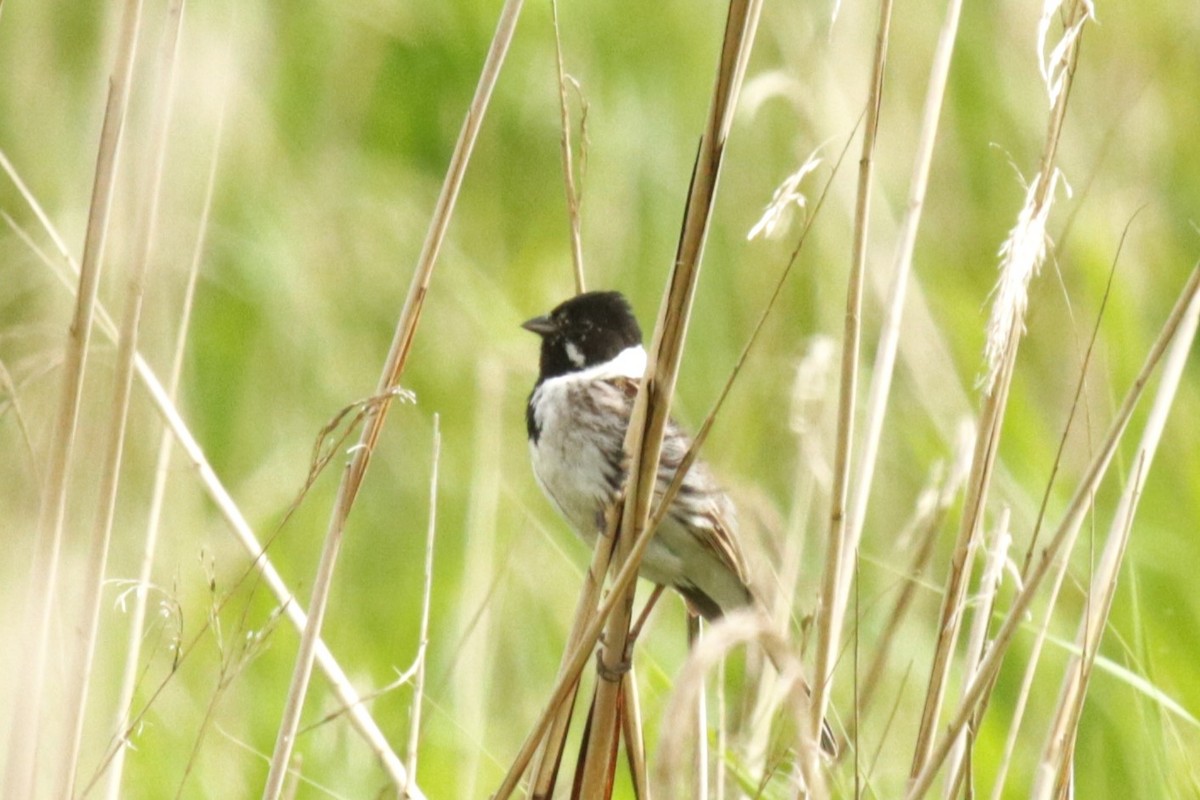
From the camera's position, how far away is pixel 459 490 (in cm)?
377

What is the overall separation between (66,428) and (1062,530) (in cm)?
97

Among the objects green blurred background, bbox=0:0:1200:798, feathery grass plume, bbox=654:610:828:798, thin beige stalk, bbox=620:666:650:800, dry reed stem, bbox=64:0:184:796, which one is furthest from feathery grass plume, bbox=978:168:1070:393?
green blurred background, bbox=0:0:1200:798

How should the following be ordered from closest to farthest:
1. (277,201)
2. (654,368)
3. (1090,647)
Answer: (654,368) < (1090,647) < (277,201)

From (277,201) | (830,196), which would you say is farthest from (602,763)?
(277,201)

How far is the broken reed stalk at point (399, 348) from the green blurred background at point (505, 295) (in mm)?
947

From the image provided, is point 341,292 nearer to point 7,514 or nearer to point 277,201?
point 277,201

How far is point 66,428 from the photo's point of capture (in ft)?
5.28

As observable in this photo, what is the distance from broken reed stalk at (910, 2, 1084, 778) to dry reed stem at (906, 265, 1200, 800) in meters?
0.12

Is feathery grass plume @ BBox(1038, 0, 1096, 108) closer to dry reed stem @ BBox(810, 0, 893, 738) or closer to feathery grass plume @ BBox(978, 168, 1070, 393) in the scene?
feathery grass plume @ BBox(978, 168, 1070, 393)

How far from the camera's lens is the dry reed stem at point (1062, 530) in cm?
152

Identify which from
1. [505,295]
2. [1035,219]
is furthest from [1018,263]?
[505,295]

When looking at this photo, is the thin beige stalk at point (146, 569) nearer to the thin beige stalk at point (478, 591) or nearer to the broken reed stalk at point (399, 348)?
the broken reed stalk at point (399, 348)

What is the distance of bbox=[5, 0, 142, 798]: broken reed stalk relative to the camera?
1590mm

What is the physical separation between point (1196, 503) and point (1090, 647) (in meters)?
1.08
